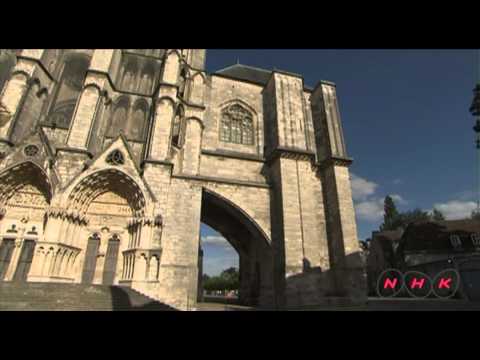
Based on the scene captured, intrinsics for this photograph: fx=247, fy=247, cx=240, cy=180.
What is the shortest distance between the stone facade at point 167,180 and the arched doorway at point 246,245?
7 centimetres

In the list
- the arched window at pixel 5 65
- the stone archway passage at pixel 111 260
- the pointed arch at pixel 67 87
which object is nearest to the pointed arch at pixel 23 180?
the stone archway passage at pixel 111 260

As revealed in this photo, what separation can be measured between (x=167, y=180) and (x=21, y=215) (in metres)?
5.77

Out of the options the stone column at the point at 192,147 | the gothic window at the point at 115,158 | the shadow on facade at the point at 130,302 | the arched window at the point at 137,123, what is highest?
the arched window at the point at 137,123

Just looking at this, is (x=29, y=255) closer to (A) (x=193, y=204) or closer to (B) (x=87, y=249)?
(B) (x=87, y=249)

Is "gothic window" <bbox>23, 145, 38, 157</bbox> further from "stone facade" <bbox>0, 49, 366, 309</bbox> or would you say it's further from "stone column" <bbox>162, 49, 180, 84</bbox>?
"stone column" <bbox>162, 49, 180, 84</bbox>

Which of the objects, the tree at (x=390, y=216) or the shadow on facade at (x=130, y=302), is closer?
the shadow on facade at (x=130, y=302)

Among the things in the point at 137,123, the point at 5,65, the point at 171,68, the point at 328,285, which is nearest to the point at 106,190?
the point at 137,123

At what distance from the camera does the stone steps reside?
20.5 ft

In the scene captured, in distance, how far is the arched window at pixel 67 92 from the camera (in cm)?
1296

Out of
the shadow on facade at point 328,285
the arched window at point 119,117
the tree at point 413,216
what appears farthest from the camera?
the tree at point 413,216

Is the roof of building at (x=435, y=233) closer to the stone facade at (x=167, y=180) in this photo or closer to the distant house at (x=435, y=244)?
the distant house at (x=435, y=244)

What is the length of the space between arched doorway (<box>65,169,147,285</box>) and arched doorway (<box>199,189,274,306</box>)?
3362mm
